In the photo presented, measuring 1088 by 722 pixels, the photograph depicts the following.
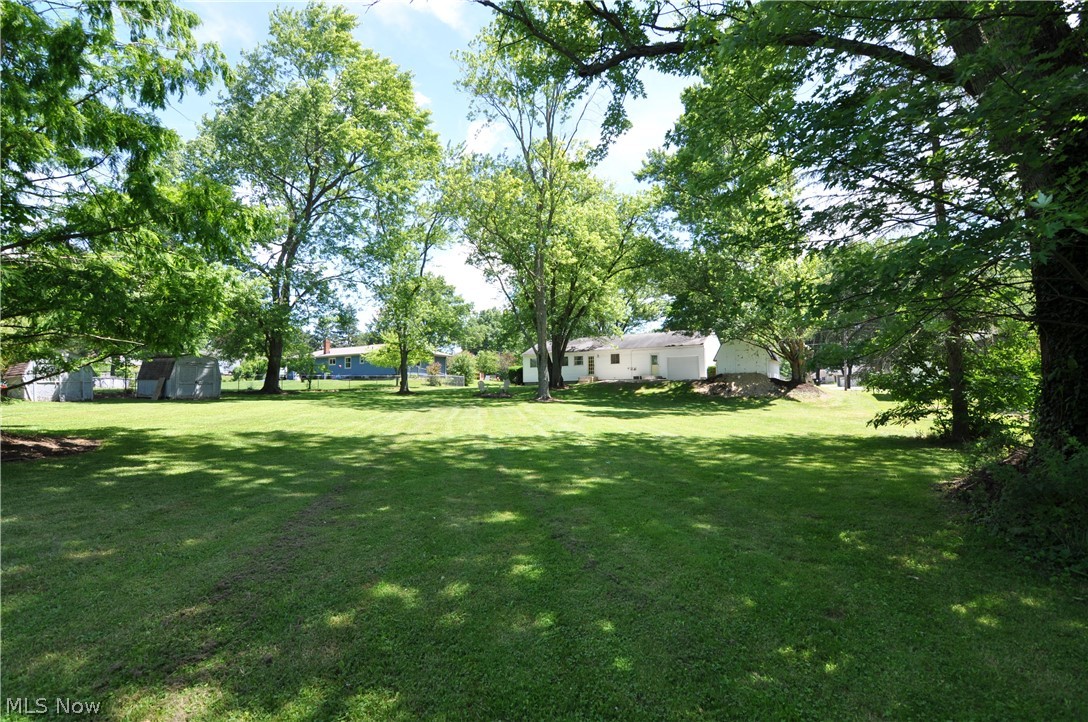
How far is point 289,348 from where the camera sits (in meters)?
32.3

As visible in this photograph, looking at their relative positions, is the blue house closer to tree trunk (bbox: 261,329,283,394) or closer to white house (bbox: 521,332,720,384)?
white house (bbox: 521,332,720,384)

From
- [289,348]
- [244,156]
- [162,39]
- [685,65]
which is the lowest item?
[289,348]

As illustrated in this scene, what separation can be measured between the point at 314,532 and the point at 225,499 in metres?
2.00

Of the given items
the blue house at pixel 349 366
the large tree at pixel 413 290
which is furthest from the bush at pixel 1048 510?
the blue house at pixel 349 366

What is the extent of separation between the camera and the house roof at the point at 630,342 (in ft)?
130

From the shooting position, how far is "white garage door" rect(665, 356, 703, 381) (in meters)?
39.0

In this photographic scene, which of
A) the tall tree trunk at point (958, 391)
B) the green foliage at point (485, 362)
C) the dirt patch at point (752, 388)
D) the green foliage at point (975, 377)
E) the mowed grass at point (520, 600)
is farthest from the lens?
the green foliage at point (485, 362)

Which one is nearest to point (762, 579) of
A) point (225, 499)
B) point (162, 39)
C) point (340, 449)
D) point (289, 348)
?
point (225, 499)

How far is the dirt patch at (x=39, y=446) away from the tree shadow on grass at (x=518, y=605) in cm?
229

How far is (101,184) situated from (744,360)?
117ft

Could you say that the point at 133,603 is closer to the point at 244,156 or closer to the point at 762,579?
the point at 762,579

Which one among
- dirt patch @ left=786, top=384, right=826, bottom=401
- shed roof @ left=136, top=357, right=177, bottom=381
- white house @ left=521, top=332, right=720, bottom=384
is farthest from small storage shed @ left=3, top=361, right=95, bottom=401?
dirt patch @ left=786, top=384, right=826, bottom=401

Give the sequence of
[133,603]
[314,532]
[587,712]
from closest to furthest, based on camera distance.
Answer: [587,712], [133,603], [314,532]

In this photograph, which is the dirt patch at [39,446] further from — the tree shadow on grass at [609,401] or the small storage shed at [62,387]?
the small storage shed at [62,387]
